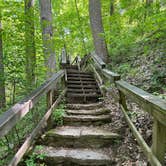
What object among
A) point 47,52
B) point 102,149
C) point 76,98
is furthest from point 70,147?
point 47,52

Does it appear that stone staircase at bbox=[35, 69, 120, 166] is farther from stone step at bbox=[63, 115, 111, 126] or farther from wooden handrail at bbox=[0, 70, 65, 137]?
wooden handrail at bbox=[0, 70, 65, 137]

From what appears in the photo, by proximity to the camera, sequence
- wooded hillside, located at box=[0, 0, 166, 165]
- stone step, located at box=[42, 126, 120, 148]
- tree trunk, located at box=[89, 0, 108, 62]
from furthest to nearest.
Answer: tree trunk, located at box=[89, 0, 108, 62], stone step, located at box=[42, 126, 120, 148], wooded hillside, located at box=[0, 0, 166, 165]

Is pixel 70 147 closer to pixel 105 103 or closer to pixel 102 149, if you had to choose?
pixel 102 149

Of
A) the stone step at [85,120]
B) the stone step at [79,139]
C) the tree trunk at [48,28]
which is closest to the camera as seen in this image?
the stone step at [79,139]

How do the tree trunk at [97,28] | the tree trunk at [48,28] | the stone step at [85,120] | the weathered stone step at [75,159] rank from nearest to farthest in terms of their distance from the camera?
the weathered stone step at [75,159] → the stone step at [85,120] → the tree trunk at [48,28] → the tree trunk at [97,28]

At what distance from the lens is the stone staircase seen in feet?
10.8

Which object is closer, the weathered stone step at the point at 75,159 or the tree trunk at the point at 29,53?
the weathered stone step at the point at 75,159

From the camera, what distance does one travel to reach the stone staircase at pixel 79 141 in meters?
3.28

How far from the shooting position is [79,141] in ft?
12.5

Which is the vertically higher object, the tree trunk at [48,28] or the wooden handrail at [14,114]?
the tree trunk at [48,28]

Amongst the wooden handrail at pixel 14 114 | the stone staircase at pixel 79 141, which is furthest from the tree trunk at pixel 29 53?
the wooden handrail at pixel 14 114

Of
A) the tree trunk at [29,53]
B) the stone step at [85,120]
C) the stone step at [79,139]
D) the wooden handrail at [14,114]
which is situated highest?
the tree trunk at [29,53]

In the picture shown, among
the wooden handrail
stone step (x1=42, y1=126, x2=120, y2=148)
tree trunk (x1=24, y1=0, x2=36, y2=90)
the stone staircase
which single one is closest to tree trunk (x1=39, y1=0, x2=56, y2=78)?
tree trunk (x1=24, y1=0, x2=36, y2=90)

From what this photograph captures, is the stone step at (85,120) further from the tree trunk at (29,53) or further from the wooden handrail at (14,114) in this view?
the wooden handrail at (14,114)
